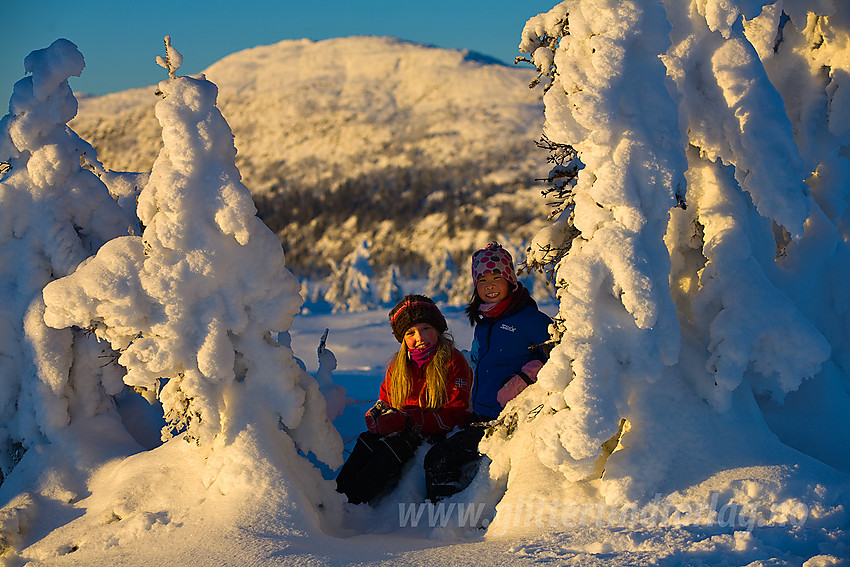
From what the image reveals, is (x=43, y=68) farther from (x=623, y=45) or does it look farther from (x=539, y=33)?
(x=623, y=45)

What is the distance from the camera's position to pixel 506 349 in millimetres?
4516

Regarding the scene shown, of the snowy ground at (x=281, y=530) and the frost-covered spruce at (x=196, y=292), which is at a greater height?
the frost-covered spruce at (x=196, y=292)

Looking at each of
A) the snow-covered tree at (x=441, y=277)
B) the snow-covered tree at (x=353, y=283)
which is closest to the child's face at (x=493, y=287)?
the snow-covered tree at (x=353, y=283)

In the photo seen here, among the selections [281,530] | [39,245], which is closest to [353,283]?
[39,245]

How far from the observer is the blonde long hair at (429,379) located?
4.43 meters

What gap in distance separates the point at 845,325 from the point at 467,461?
2.38m

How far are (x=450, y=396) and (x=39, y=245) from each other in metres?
3.01

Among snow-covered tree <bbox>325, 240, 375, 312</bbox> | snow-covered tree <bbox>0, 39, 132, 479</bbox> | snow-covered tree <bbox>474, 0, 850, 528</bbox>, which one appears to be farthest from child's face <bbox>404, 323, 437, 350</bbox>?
snow-covered tree <bbox>325, 240, 375, 312</bbox>

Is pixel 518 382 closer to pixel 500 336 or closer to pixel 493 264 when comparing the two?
pixel 500 336

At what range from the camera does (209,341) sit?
3406mm

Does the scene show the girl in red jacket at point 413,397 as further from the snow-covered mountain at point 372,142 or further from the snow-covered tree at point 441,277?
the snow-covered mountain at point 372,142

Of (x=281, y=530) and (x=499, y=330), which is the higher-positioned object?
(x=499, y=330)

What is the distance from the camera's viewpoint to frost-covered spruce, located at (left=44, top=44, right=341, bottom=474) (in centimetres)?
335

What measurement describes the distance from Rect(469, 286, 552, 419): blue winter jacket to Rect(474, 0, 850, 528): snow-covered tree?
0.66 metres
